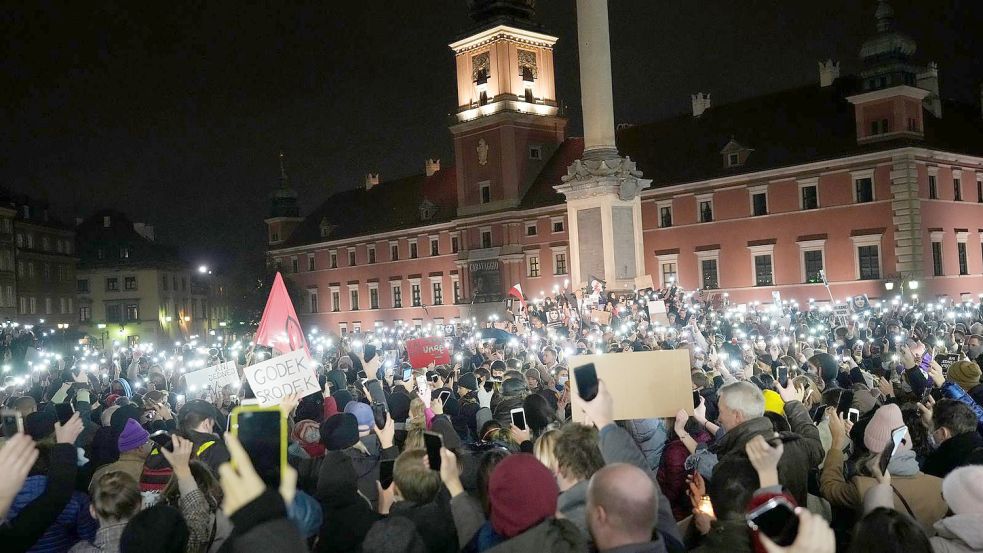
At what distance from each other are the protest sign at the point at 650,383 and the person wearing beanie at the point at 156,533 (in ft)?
10.8

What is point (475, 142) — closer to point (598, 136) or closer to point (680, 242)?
point (680, 242)

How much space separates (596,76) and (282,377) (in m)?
23.0

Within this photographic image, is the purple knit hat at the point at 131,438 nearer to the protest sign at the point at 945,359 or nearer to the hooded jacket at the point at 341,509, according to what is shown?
the hooded jacket at the point at 341,509

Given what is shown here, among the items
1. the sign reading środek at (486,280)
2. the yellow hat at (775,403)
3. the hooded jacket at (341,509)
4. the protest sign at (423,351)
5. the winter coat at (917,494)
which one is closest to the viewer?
the winter coat at (917,494)

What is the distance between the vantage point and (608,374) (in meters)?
7.09

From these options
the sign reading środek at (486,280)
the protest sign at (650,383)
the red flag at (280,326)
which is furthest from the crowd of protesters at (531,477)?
the sign reading środek at (486,280)

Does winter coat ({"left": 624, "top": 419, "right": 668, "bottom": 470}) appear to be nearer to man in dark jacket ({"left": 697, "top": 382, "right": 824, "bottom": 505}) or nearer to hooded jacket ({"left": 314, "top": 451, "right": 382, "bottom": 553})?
man in dark jacket ({"left": 697, "top": 382, "right": 824, "bottom": 505})

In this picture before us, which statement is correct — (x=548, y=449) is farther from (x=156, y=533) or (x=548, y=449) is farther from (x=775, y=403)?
(x=775, y=403)

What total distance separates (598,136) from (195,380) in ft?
68.2

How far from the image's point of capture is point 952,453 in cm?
632

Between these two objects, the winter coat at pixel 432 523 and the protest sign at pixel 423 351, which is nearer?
the winter coat at pixel 432 523

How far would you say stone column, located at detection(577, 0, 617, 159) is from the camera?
3076 cm

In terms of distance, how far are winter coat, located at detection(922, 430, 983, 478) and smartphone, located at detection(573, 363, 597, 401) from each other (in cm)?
260

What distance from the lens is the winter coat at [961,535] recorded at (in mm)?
4211
